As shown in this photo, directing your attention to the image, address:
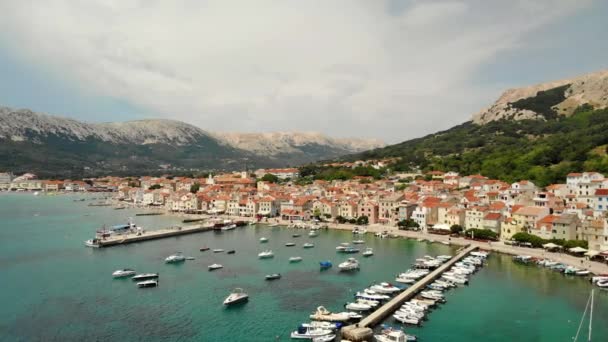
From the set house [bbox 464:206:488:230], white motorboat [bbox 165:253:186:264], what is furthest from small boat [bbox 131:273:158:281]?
house [bbox 464:206:488:230]

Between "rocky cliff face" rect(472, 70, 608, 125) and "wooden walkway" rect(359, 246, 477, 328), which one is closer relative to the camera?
"wooden walkway" rect(359, 246, 477, 328)

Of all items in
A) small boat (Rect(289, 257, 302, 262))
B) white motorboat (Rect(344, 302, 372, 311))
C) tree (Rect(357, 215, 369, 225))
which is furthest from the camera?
tree (Rect(357, 215, 369, 225))

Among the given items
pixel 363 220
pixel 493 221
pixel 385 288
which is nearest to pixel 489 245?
pixel 493 221

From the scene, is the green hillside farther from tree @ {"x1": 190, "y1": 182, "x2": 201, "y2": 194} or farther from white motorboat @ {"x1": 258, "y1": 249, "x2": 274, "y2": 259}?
tree @ {"x1": 190, "y1": 182, "x2": 201, "y2": 194}

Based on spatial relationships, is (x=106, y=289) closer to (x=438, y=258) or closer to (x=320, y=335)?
(x=320, y=335)

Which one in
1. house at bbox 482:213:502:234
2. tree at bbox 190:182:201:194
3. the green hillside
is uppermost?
the green hillside

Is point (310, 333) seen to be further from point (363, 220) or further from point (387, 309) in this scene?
point (363, 220)

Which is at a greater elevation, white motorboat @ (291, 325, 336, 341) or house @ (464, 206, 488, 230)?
house @ (464, 206, 488, 230)
